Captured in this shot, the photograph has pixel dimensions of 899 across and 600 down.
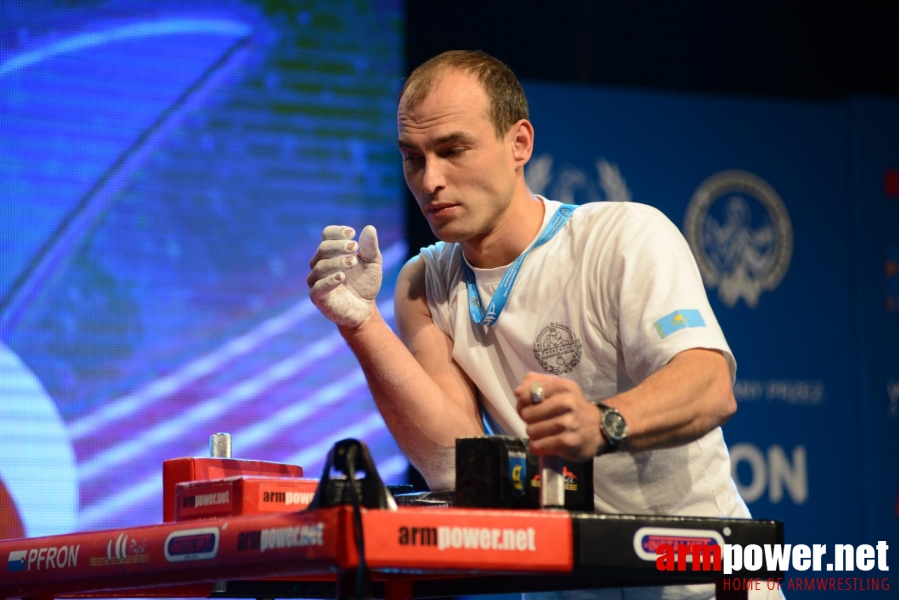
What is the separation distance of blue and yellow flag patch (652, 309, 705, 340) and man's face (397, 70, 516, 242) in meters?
0.46

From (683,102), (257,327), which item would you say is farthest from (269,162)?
(683,102)

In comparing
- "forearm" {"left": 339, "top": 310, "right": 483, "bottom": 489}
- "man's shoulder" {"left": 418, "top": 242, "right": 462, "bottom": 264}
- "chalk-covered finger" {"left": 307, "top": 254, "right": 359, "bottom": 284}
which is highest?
"man's shoulder" {"left": 418, "top": 242, "right": 462, "bottom": 264}

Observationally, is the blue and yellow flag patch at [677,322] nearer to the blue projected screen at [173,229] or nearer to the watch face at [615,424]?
the watch face at [615,424]

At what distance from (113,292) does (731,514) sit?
2.25 m

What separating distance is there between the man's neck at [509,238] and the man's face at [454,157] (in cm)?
5

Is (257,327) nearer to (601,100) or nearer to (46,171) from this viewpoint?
(46,171)

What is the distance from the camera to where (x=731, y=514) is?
6.28 ft

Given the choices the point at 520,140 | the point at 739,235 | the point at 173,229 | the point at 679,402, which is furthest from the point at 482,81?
the point at 739,235

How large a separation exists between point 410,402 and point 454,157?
458mm

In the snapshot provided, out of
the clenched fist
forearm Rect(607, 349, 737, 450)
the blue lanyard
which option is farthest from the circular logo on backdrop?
forearm Rect(607, 349, 737, 450)

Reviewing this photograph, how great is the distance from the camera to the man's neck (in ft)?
6.80

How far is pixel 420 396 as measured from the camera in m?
1.98

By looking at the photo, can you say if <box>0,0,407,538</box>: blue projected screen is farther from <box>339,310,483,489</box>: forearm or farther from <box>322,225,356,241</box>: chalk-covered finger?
<box>322,225,356,241</box>: chalk-covered finger

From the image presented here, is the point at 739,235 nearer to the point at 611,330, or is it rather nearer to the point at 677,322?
the point at 611,330
